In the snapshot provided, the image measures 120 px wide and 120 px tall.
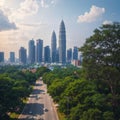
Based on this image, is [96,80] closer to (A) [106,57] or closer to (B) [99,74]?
(B) [99,74]

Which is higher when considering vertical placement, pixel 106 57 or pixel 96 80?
pixel 106 57

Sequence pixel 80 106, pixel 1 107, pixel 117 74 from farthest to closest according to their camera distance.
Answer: pixel 117 74 < pixel 1 107 < pixel 80 106

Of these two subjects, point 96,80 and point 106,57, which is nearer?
point 106,57

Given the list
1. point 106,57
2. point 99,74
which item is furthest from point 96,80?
point 106,57

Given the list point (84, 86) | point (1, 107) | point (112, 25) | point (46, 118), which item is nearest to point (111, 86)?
point (84, 86)

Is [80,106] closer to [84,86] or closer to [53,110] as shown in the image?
[84,86]

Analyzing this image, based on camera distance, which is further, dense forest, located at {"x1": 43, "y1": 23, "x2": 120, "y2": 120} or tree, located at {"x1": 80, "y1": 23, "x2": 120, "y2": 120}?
tree, located at {"x1": 80, "y1": 23, "x2": 120, "y2": 120}

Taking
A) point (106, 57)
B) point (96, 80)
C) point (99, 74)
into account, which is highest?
point (106, 57)

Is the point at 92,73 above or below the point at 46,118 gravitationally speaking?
above

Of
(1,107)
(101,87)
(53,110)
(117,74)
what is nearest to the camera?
(1,107)
